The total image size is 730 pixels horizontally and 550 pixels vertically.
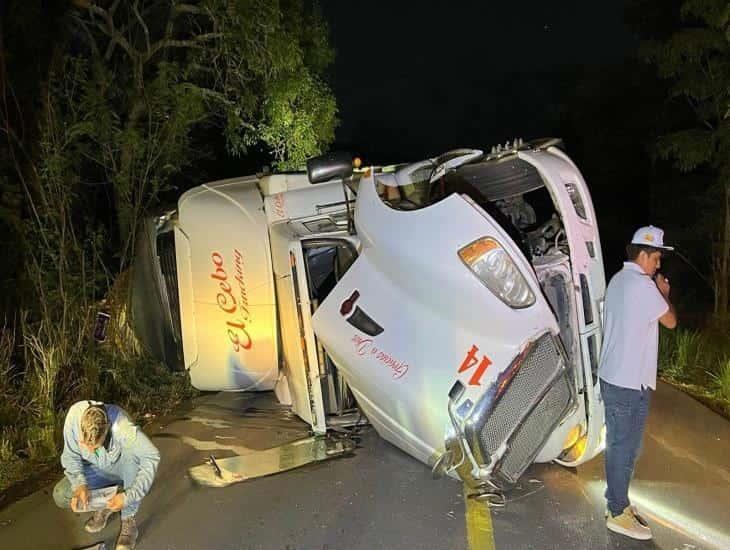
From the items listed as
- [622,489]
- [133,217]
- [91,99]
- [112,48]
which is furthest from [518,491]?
[112,48]

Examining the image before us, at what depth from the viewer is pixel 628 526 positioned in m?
4.13

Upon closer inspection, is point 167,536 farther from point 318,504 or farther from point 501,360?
point 501,360

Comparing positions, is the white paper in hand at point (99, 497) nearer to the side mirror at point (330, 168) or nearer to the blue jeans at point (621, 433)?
the blue jeans at point (621, 433)

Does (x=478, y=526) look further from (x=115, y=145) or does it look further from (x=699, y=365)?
(x=115, y=145)

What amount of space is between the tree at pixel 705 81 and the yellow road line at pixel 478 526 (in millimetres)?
6569

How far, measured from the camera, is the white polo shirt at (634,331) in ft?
13.2

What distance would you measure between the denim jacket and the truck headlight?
215 centimetres

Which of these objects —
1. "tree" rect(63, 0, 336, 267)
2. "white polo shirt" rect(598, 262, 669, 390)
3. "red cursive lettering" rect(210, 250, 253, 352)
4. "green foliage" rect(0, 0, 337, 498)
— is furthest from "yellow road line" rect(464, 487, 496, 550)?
"tree" rect(63, 0, 336, 267)

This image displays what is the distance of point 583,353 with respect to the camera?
449 cm

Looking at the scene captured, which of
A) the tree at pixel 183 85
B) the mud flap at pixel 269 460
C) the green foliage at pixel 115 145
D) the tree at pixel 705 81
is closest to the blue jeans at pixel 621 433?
the mud flap at pixel 269 460

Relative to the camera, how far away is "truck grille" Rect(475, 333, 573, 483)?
425cm

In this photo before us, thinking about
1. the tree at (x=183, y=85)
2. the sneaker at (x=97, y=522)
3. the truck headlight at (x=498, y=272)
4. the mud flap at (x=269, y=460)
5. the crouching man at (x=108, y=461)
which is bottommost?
the mud flap at (x=269, y=460)

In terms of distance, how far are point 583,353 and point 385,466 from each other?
1.69 metres

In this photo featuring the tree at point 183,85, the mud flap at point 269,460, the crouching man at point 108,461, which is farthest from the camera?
the tree at point 183,85
